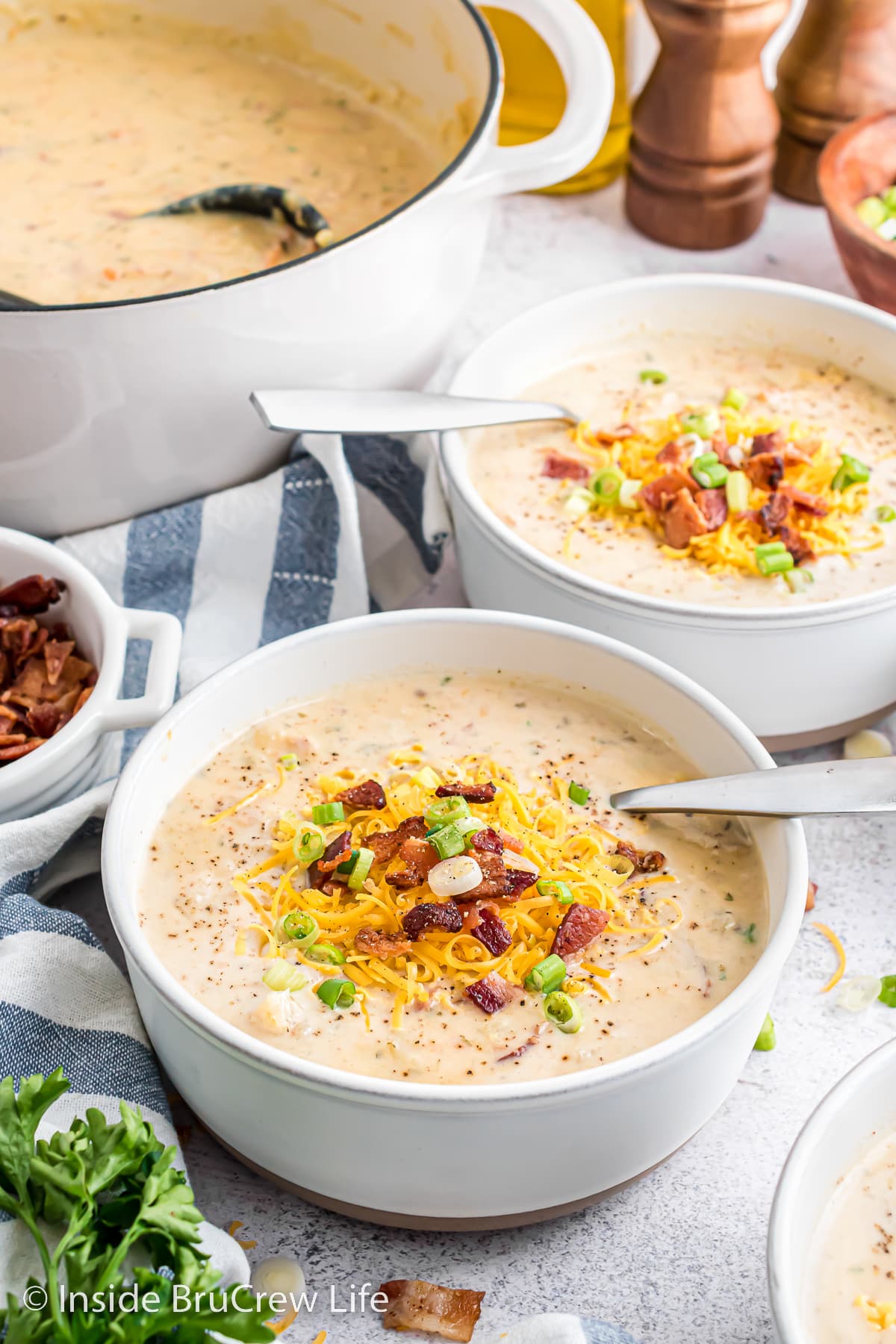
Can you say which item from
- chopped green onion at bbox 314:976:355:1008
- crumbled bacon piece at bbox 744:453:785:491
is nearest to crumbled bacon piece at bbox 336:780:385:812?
chopped green onion at bbox 314:976:355:1008

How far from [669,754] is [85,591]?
704mm

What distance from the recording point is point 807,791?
143cm

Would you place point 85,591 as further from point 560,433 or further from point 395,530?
point 560,433

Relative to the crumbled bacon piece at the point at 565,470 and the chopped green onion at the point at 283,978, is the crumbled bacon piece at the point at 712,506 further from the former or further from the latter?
the chopped green onion at the point at 283,978

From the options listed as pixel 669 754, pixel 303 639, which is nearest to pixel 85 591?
pixel 303 639

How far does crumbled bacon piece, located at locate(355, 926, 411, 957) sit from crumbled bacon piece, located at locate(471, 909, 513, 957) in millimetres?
67

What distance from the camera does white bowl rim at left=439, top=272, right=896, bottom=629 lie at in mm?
1660

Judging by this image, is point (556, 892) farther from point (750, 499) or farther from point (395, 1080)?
point (750, 499)

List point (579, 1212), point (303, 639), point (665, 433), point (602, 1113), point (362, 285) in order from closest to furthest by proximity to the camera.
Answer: point (602, 1113), point (579, 1212), point (303, 639), point (362, 285), point (665, 433)

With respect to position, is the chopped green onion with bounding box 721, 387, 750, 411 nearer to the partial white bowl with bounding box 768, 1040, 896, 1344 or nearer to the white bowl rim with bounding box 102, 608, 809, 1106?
the white bowl rim with bounding box 102, 608, 809, 1106

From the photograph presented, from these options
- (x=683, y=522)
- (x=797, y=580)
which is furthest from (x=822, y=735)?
(x=683, y=522)

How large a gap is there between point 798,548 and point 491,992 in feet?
2.57

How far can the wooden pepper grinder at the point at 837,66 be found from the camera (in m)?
2.57

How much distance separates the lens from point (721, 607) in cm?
173
